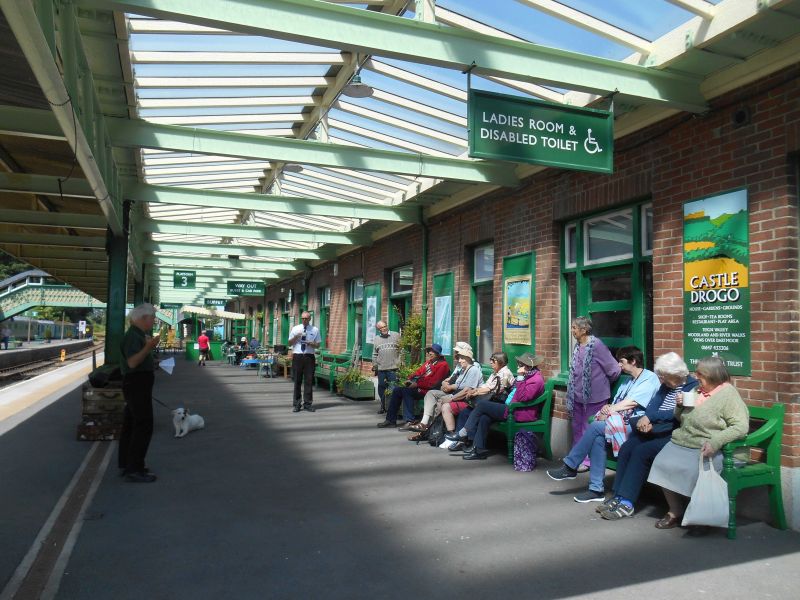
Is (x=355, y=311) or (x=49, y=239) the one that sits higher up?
(x=49, y=239)

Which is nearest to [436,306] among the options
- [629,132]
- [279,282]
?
[629,132]

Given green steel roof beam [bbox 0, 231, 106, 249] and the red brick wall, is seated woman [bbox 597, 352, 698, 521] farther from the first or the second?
green steel roof beam [bbox 0, 231, 106, 249]

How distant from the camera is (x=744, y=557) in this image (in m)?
4.06

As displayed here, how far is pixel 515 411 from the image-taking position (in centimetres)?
680

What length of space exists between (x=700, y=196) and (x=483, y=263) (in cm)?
424

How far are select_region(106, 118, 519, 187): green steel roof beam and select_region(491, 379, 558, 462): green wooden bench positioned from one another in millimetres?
2955

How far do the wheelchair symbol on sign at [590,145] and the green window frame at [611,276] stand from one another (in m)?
1.48

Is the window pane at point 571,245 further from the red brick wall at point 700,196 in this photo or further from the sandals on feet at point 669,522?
the sandals on feet at point 669,522

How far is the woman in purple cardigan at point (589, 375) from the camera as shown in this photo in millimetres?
6031

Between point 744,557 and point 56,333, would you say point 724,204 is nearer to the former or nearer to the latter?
point 744,557

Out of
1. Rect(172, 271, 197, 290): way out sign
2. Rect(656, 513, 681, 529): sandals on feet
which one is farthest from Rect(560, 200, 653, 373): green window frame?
Rect(172, 271, 197, 290): way out sign

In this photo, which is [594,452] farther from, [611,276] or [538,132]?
[538,132]

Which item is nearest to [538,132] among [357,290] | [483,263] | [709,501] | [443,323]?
[709,501]

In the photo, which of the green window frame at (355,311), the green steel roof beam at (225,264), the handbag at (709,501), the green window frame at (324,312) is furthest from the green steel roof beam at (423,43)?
the green steel roof beam at (225,264)
